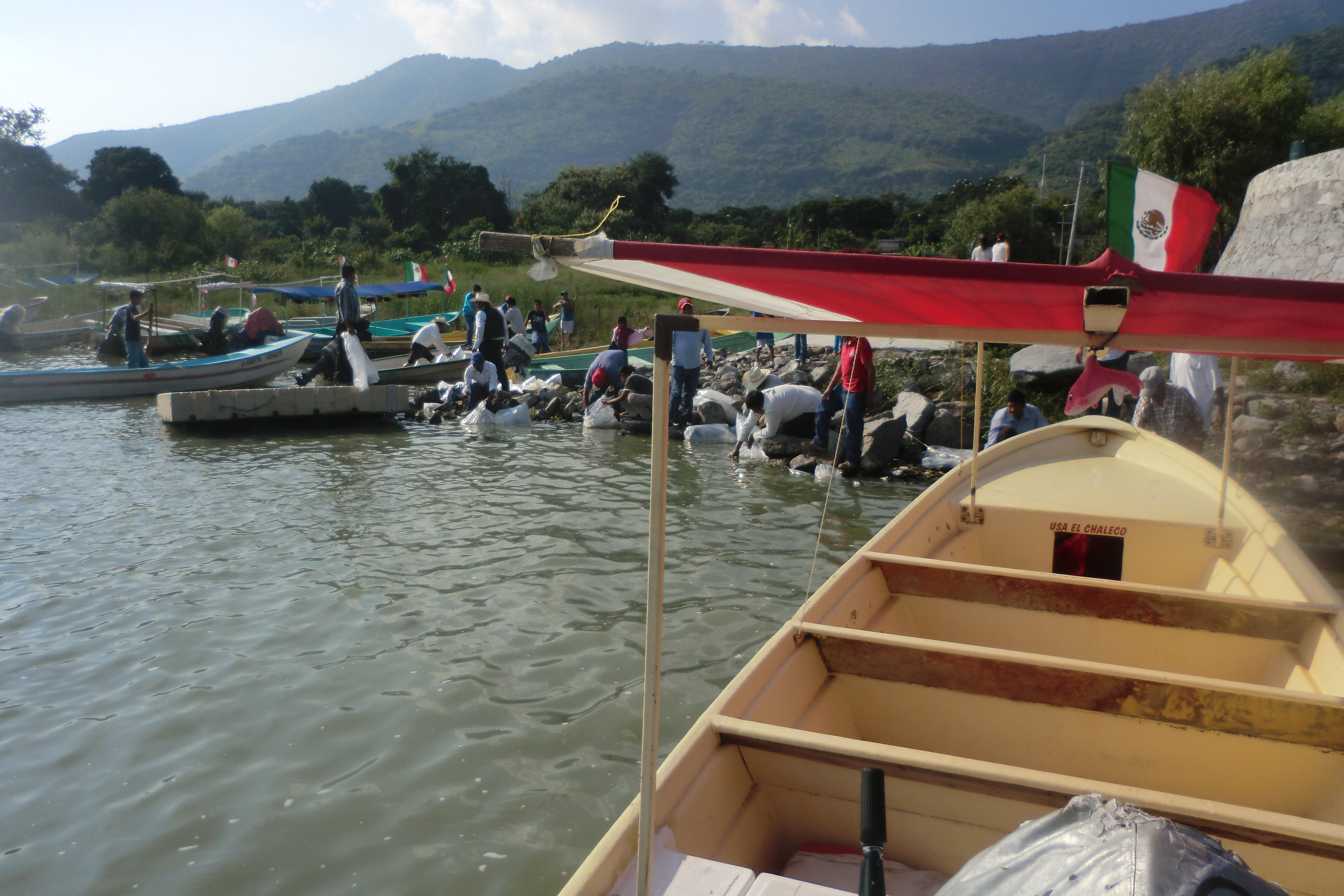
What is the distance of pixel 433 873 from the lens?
298 cm

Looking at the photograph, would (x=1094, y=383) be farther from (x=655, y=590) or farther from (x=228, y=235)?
(x=228, y=235)

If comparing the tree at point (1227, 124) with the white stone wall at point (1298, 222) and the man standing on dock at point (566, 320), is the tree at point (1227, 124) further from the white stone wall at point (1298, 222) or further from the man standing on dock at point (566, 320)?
the man standing on dock at point (566, 320)

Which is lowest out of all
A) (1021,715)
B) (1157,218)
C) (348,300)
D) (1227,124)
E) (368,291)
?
(1021,715)

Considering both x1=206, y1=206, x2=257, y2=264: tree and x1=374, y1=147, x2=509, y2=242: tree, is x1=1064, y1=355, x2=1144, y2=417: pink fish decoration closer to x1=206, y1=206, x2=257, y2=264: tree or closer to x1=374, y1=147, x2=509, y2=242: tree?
x1=206, y1=206, x2=257, y2=264: tree

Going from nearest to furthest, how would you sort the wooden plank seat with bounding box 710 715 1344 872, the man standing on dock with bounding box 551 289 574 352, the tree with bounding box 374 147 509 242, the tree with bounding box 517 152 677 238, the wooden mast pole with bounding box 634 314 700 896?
the wooden mast pole with bounding box 634 314 700 896, the wooden plank seat with bounding box 710 715 1344 872, the man standing on dock with bounding box 551 289 574 352, the tree with bounding box 517 152 677 238, the tree with bounding box 374 147 509 242

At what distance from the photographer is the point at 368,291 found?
21.3 m

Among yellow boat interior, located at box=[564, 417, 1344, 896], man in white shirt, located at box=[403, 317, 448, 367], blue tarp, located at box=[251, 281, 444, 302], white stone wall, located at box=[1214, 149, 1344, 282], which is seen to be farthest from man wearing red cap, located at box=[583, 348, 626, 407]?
blue tarp, located at box=[251, 281, 444, 302]

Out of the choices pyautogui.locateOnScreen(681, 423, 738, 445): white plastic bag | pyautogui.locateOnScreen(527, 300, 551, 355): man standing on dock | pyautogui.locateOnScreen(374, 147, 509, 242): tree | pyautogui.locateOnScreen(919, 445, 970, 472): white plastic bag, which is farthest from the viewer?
pyautogui.locateOnScreen(374, 147, 509, 242): tree

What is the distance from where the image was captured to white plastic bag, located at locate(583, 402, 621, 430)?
1182cm

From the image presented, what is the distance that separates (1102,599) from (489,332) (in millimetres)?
11077

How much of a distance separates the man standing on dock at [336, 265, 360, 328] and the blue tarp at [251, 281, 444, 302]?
8785 mm

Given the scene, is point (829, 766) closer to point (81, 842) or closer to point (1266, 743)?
point (1266, 743)

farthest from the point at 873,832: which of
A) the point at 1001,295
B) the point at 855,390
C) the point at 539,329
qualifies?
the point at 539,329

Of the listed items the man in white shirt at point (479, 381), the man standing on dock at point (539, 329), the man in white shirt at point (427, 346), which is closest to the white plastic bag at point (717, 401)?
the man in white shirt at point (479, 381)
